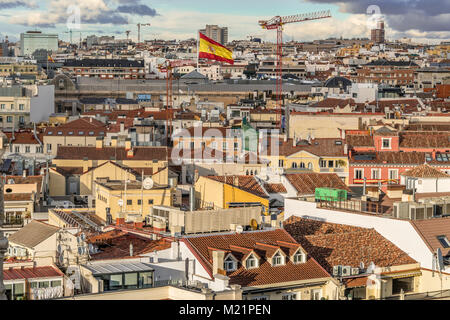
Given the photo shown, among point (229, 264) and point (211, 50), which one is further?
point (211, 50)

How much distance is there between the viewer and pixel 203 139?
94.4ft

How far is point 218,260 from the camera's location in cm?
1020

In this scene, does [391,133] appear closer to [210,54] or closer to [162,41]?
[210,54]

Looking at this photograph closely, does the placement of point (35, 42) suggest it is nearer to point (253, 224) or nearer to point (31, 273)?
point (253, 224)

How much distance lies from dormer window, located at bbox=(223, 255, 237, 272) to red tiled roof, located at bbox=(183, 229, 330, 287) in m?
0.05

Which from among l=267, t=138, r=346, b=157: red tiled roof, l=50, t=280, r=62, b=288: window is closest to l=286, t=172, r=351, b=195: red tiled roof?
l=267, t=138, r=346, b=157: red tiled roof

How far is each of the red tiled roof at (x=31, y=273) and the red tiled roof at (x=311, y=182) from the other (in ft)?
31.0

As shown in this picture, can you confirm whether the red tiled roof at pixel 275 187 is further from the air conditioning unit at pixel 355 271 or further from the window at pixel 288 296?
the window at pixel 288 296

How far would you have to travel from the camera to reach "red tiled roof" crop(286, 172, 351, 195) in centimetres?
1941

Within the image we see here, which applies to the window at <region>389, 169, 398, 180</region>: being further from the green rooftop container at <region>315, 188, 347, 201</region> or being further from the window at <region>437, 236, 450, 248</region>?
the window at <region>437, 236, 450, 248</region>

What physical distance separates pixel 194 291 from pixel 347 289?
8.89ft

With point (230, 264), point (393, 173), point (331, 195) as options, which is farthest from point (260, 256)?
point (393, 173)

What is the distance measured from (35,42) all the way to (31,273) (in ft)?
395
